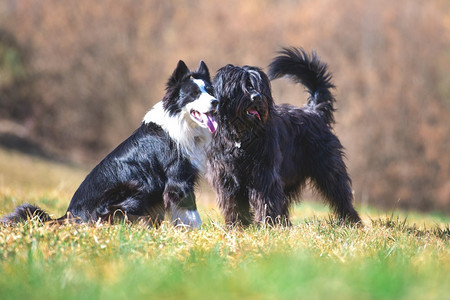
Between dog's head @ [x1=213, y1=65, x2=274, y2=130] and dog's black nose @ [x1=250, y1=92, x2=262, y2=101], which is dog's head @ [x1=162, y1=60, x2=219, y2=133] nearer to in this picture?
dog's head @ [x1=213, y1=65, x2=274, y2=130]

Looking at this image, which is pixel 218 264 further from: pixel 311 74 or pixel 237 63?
pixel 237 63

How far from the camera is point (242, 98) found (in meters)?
5.45

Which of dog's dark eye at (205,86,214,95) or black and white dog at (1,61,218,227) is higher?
dog's dark eye at (205,86,214,95)

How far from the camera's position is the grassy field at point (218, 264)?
9.73 feet

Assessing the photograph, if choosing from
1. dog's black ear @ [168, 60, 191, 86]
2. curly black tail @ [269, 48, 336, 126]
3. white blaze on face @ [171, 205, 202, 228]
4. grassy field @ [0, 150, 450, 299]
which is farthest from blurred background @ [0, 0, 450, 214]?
grassy field @ [0, 150, 450, 299]

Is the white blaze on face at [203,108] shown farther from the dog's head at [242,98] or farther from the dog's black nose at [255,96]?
the dog's black nose at [255,96]

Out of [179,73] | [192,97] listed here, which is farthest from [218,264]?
[179,73]

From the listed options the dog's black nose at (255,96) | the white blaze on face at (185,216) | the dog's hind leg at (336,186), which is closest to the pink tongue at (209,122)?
the dog's black nose at (255,96)

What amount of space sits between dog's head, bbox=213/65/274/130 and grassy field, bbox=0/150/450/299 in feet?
3.54

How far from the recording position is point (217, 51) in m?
24.5

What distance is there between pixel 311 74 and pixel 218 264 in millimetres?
3940

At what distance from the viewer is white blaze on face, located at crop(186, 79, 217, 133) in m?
5.37

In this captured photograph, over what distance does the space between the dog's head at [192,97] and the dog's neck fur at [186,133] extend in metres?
0.06

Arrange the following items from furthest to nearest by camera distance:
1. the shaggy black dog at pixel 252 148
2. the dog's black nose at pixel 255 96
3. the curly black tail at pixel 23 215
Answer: the shaggy black dog at pixel 252 148 → the dog's black nose at pixel 255 96 → the curly black tail at pixel 23 215
